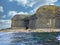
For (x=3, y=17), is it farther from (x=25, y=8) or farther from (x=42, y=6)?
(x=42, y=6)

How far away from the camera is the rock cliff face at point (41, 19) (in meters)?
6.12

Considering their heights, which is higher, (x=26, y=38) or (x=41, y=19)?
(x=41, y=19)

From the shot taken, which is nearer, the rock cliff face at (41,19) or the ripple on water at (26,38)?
the ripple on water at (26,38)

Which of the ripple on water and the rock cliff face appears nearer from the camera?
the ripple on water

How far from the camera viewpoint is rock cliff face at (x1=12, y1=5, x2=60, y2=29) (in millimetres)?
6124

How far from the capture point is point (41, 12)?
21.1 feet

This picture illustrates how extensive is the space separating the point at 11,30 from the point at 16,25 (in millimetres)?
206

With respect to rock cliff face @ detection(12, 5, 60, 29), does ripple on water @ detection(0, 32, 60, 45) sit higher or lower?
lower

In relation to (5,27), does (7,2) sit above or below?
above

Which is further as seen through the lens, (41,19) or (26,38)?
(41,19)

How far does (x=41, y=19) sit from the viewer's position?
6.37m

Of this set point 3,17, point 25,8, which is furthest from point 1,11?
point 25,8

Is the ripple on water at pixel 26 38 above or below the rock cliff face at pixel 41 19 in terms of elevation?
below

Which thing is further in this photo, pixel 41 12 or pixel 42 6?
pixel 41 12
